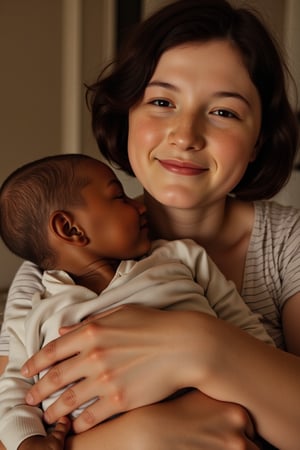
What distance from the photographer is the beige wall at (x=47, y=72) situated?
7.42 feet

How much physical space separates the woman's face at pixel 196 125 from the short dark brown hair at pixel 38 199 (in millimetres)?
173

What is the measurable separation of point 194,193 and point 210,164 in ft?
0.24

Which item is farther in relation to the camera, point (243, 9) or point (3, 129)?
point (3, 129)

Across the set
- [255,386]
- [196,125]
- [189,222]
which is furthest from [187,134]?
[255,386]

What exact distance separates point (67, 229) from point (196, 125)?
0.36 m

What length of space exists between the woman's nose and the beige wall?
107 centimetres

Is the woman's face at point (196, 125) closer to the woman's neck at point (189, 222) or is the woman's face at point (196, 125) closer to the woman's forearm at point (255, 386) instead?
the woman's neck at point (189, 222)

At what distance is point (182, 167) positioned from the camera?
51.3 inches

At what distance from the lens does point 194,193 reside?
52.4 inches

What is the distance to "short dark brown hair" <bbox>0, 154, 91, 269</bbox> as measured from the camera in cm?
124

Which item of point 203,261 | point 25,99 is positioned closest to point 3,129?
point 25,99

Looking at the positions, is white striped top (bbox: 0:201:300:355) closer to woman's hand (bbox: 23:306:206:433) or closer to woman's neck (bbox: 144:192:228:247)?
woman's neck (bbox: 144:192:228:247)

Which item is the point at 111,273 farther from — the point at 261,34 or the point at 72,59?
the point at 72,59

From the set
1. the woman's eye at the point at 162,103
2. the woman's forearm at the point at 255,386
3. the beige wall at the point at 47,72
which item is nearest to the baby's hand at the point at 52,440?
the woman's forearm at the point at 255,386
